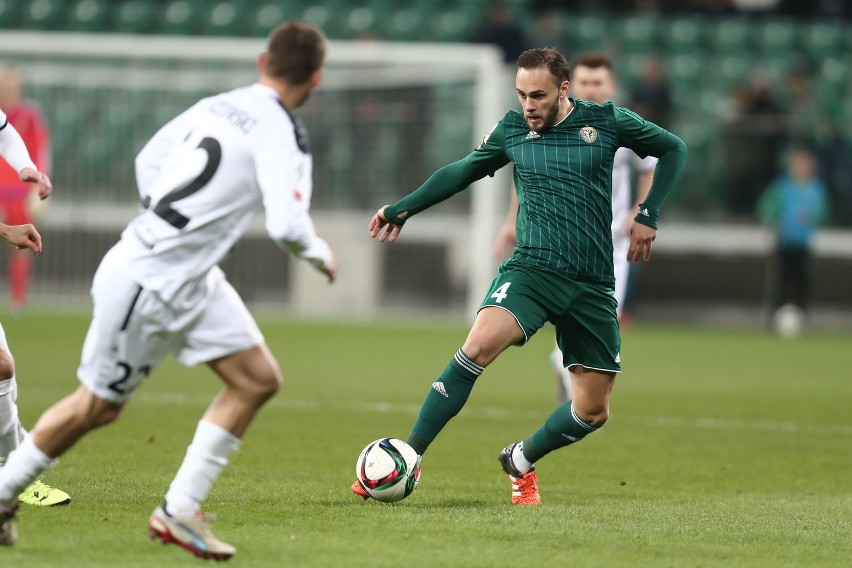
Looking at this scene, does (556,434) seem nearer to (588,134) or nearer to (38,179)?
(588,134)

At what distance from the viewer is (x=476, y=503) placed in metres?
5.88

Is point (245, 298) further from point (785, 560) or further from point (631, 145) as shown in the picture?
point (785, 560)

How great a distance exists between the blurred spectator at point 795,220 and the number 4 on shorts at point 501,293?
12020 mm

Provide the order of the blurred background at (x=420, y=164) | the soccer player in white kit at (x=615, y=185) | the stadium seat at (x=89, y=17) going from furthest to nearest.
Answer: the stadium seat at (x=89, y=17)
the blurred background at (x=420, y=164)
the soccer player in white kit at (x=615, y=185)

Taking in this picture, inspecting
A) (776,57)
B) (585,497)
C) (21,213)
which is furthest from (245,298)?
(585,497)

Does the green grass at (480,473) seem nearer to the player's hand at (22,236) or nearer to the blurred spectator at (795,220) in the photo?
the player's hand at (22,236)

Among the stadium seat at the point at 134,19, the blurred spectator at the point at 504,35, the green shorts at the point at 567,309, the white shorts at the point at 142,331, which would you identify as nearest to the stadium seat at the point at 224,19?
the stadium seat at the point at 134,19

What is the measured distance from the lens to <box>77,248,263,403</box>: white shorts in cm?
448

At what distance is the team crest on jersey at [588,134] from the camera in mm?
6070

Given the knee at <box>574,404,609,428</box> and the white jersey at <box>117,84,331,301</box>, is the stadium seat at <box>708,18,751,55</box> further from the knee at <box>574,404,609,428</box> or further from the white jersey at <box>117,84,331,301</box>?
the white jersey at <box>117,84,331,301</box>

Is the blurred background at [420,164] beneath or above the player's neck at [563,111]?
beneath

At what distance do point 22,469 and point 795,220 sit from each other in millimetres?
14155

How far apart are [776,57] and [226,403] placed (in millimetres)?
16784

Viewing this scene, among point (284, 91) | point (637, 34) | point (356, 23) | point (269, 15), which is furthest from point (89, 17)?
point (284, 91)
